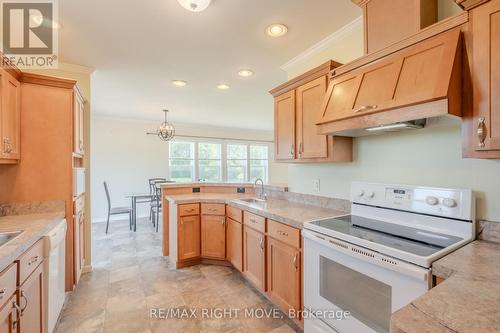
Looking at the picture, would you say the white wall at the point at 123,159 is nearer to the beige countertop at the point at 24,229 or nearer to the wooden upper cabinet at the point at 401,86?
Answer: the beige countertop at the point at 24,229

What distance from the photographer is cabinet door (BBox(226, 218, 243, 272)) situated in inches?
102

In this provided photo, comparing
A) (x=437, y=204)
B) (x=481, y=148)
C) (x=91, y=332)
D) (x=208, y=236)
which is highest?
(x=481, y=148)

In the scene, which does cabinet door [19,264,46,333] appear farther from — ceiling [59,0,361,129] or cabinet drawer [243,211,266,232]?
ceiling [59,0,361,129]

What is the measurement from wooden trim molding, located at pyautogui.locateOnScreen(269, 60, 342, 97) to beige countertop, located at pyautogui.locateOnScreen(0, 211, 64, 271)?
2.32 meters

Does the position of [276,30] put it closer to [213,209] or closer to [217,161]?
[213,209]

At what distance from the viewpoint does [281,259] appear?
1.98 metres

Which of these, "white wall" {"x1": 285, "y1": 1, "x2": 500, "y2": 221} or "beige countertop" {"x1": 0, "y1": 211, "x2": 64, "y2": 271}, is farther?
"white wall" {"x1": 285, "y1": 1, "x2": 500, "y2": 221}

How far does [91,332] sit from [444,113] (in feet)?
9.03

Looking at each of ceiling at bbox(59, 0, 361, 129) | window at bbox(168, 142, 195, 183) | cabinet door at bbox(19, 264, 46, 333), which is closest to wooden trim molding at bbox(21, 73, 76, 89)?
ceiling at bbox(59, 0, 361, 129)

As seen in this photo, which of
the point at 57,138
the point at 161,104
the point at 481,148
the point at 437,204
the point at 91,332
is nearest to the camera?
the point at 481,148

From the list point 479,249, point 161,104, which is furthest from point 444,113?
point 161,104

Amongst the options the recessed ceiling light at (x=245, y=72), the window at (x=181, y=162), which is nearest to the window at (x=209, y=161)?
the window at (x=181, y=162)

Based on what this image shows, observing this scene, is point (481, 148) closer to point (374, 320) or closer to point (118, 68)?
point (374, 320)

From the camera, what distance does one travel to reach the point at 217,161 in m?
7.40
